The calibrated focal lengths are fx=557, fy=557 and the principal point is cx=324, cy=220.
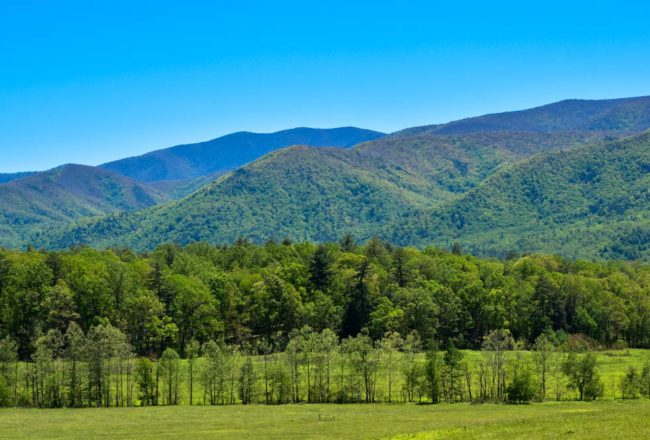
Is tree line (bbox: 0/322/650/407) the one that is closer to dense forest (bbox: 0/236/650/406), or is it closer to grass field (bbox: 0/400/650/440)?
dense forest (bbox: 0/236/650/406)

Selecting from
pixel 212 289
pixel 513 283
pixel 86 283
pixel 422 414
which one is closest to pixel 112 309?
pixel 86 283

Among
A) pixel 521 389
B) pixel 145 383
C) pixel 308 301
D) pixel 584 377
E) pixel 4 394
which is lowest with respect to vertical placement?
pixel 521 389

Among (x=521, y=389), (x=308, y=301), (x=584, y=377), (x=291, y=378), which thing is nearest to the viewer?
(x=521, y=389)

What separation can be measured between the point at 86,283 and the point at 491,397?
80918 mm

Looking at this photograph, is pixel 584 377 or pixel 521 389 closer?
pixel 521 389

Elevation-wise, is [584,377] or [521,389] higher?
[584,377]

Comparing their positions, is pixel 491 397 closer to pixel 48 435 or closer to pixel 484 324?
pixel 484 324

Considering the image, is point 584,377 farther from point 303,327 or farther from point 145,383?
point 145,383

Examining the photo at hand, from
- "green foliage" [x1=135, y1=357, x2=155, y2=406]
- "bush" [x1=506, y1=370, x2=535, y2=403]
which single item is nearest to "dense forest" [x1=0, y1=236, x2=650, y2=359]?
"green foliage" [x1=135, y1=357, x2=155, y2=406]

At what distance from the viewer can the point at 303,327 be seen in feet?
338

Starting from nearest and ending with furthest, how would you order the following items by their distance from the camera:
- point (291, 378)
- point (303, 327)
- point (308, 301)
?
1. point (291, 378)
2. point (303, 327)
3. point (308, 301)

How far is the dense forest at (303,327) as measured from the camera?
266 feet

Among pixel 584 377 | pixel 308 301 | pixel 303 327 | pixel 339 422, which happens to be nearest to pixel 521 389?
pixel 584 377

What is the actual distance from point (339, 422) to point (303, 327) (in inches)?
1662
